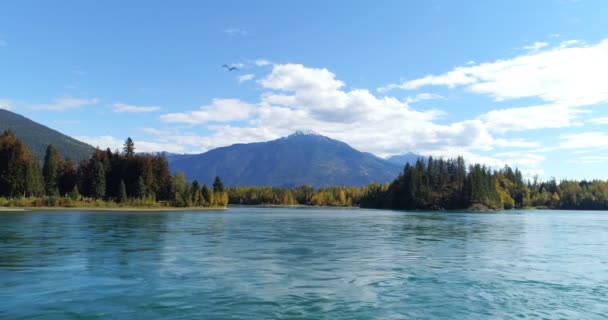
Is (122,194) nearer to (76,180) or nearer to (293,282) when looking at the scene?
(76,180)

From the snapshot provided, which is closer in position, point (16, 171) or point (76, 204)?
point (16, 171)

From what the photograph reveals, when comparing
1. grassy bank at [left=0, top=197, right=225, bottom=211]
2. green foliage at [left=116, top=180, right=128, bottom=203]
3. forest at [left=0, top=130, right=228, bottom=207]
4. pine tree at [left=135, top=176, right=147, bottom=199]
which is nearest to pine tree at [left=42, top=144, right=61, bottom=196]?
forest at [left=0, top=130, right=228, bottom=207]

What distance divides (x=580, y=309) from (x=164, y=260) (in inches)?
1164

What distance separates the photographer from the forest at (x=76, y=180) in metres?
155

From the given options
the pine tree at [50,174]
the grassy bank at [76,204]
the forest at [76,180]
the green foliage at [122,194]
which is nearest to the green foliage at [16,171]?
the forest at [76,180]

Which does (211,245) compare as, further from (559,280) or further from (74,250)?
(559,280)

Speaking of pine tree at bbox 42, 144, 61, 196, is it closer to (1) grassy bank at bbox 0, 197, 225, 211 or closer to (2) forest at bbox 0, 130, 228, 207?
(2) forest at bbox 0, 130, 228, 207

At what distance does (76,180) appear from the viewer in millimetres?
184625

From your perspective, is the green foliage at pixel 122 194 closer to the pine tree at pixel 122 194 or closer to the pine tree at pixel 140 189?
the pine tree at pixel 122 194

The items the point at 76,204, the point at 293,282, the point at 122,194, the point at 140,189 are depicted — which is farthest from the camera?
the point at 140,189

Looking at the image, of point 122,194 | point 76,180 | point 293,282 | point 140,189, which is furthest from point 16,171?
point 293,282

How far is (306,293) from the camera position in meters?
27.0

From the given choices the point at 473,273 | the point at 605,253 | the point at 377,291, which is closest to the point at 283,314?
the point at 377,291

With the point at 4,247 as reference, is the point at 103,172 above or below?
above
